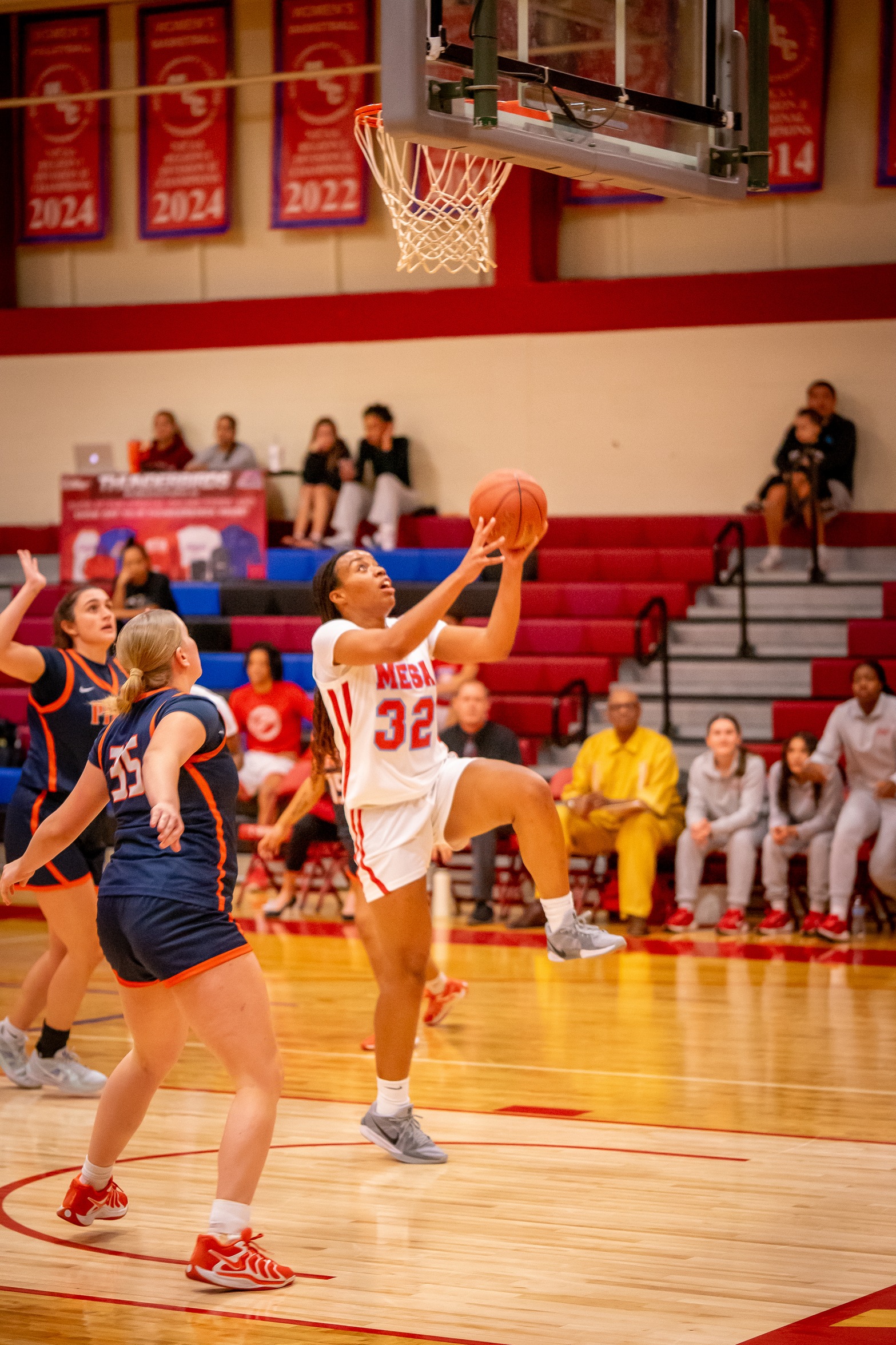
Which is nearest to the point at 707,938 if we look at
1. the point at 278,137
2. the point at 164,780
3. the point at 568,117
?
the point at 568,117

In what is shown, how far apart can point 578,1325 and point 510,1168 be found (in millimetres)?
1295

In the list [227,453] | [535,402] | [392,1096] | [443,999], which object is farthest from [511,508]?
[227,453]

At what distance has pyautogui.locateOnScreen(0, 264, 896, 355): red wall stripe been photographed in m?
12.7

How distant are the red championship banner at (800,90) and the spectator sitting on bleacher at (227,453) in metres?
4.67

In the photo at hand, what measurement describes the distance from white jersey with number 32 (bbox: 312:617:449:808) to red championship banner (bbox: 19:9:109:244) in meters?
11.4

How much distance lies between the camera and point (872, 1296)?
3.80 m

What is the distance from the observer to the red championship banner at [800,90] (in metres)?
12.7

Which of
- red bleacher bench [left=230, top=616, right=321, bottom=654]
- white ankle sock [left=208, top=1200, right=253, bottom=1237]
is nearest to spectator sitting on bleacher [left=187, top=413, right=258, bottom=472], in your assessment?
red bleacher bench [left=230, top=616, right=321, bottom=654]

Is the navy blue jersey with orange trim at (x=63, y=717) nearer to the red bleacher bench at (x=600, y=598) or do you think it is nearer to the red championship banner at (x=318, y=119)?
the red bleacher bench at (x=600, y=598)

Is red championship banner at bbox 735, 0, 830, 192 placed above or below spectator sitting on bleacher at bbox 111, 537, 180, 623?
above

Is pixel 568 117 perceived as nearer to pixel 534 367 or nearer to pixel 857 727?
pixel 857 727

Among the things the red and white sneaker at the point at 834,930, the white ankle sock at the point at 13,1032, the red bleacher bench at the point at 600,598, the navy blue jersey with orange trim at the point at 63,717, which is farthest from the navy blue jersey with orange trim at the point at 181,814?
the red bleacher bench at the point at 600,598

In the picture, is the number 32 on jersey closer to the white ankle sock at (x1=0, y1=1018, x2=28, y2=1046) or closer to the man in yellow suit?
the white ankle sock at (x1=0, y1=1018, x2=28, y2=1046)

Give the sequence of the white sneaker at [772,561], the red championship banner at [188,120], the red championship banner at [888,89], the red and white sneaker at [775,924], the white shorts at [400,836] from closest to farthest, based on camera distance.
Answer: the white shorts at [400,836] < the red and white sneaker at [775,924] < the white sneaker at [772,561] < the red championship banner at [888,89] < the red championship banner at [188,120]
